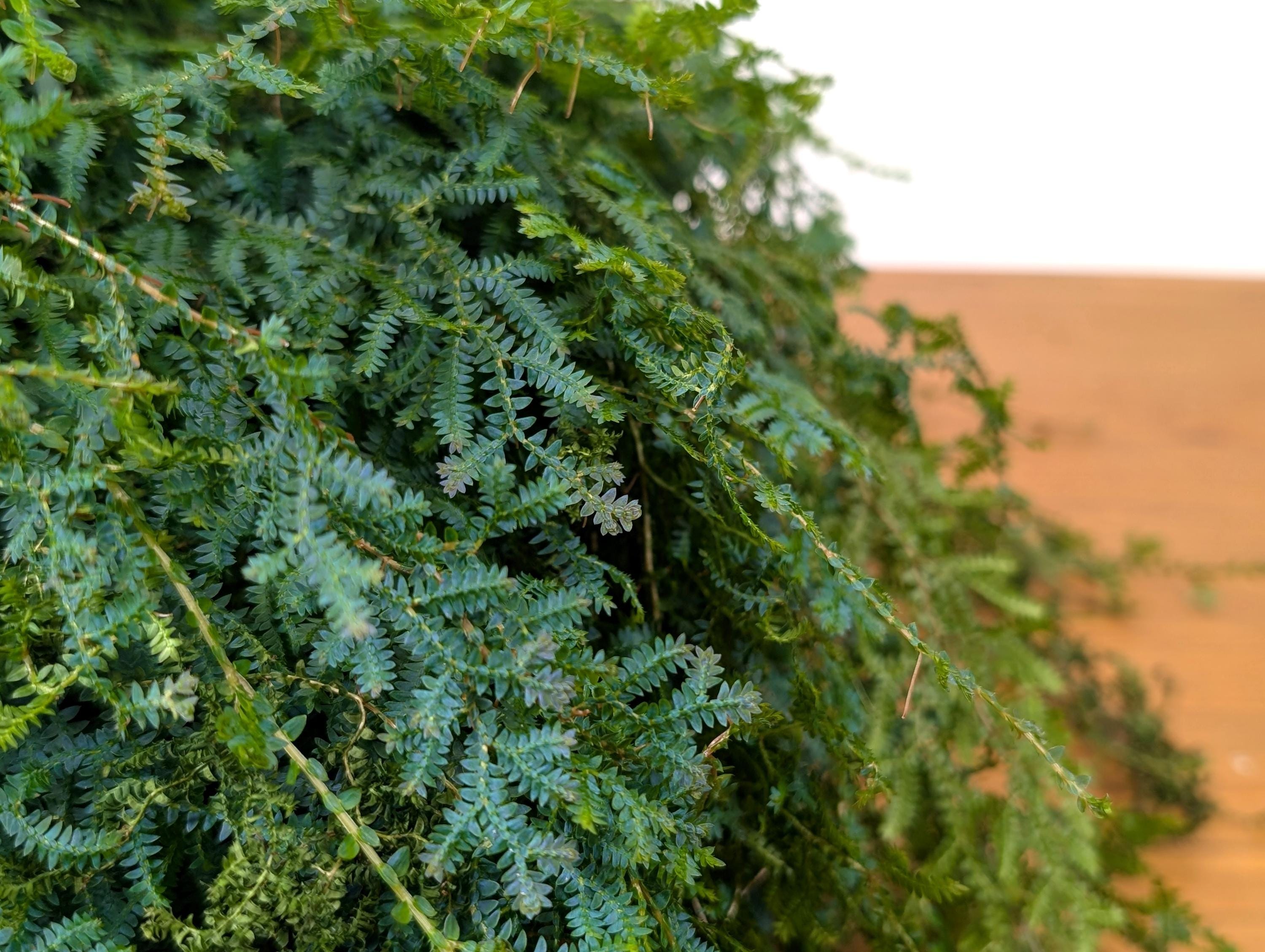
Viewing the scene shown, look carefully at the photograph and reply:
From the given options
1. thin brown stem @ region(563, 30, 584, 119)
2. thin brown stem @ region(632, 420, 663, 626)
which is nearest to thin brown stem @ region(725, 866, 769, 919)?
thin brown stem @ region(632, 420, 663, 626)

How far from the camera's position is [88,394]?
312mm

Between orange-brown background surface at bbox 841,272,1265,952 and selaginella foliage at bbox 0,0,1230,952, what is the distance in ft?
1.16

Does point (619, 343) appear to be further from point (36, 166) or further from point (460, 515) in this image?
point (36, 166)

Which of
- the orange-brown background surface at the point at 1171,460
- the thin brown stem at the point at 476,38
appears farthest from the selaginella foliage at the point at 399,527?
the orange-brown background surface at the point at 1171,460

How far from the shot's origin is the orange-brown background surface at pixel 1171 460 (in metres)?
0.68

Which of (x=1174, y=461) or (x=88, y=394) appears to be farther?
(x=1174, y=461)

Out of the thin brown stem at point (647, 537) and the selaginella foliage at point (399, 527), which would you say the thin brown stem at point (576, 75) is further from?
the thin brown stem at point (647, 537)

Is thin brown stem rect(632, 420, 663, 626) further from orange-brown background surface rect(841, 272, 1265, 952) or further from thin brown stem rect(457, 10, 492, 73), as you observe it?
orange-brown background surface rect(841, 272, 1265, 952)

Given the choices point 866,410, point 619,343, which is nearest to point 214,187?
point 619,343

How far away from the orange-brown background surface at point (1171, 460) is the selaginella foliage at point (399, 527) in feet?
1.16

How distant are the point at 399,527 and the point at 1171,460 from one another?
869mm

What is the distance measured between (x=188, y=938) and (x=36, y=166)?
310 millimetres

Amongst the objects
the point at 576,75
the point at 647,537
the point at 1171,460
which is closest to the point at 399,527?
the point at 647,537

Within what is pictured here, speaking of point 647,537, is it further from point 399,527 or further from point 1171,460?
point 1171,460
